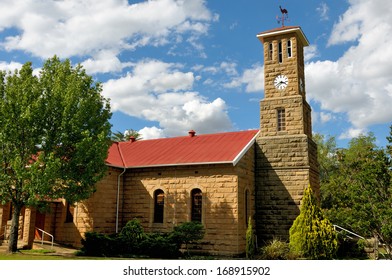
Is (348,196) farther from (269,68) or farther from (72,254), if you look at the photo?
(72,254)

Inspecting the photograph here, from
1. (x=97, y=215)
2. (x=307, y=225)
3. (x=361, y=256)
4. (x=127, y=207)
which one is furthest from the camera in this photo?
(x=127, y=207)

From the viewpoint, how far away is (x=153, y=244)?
19.4m

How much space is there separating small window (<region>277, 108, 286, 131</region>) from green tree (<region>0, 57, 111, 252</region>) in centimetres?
1089

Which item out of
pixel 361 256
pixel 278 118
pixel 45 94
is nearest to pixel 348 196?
pixel 361 256

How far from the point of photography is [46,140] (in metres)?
18.6

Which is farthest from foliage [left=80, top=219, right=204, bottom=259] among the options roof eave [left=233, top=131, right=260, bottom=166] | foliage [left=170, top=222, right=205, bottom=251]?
roof eave [left=233, top=131, right=260, bottom=166]

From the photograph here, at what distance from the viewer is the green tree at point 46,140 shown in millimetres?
17688

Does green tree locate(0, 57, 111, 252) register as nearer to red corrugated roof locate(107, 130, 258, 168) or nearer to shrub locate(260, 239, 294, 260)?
red corrugated roof locate(107, 130, 258, 168)

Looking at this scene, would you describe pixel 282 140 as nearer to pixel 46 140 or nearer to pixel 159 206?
pixel 159 206

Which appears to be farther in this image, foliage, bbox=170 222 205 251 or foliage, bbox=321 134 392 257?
foliage, bbox=170 222 205 251

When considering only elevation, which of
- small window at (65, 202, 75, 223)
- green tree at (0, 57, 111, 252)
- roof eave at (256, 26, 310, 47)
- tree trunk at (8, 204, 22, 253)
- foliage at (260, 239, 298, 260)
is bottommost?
foliage at (260, 239, 298, 260)

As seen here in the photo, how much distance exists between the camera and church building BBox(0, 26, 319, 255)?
2092cm

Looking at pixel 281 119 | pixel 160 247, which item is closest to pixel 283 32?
pixel 281 119

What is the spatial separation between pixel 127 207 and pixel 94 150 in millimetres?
6427
